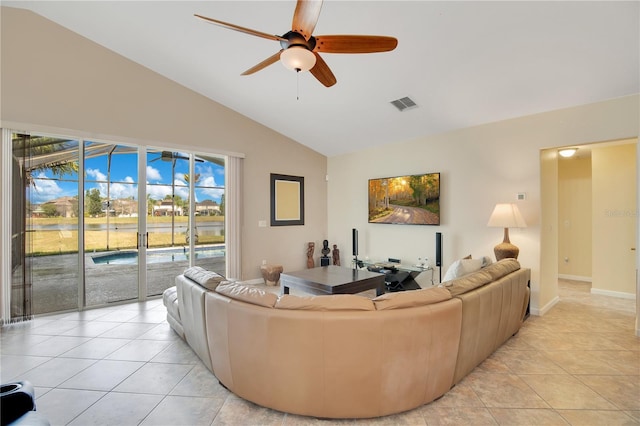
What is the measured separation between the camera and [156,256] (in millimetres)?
5000

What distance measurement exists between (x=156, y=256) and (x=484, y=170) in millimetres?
5401

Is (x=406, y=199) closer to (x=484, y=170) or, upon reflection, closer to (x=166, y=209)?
(x=484, y=170)

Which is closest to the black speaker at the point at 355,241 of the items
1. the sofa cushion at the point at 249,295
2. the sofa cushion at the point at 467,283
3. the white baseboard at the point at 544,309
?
the white baseboard at the point at 544,309

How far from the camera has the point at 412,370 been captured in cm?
192

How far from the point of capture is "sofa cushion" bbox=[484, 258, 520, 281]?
108 inches

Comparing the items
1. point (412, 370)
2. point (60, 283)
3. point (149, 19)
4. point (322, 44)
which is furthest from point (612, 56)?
point (60, 283)

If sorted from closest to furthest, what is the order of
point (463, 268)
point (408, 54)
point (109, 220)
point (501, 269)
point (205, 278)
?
point (205, 278)
point (501, 269)
point (463, 268)
point (408, 54)
point (109, 220)

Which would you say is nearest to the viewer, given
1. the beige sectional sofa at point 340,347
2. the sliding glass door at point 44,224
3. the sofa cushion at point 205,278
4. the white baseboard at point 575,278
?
the beige sectional sofa at point 340,347

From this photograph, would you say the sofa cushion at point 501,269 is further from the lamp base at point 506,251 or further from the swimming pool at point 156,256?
the swimming pool at point 156,256

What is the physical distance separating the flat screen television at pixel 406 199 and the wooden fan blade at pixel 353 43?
3.08m

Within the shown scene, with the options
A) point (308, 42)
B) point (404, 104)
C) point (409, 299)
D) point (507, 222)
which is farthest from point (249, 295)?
point (404, 104)

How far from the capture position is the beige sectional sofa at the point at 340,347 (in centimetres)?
179

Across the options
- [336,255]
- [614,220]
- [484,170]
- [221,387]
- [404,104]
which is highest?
[404,104]

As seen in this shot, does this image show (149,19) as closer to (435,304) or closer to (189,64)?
(189,64)
